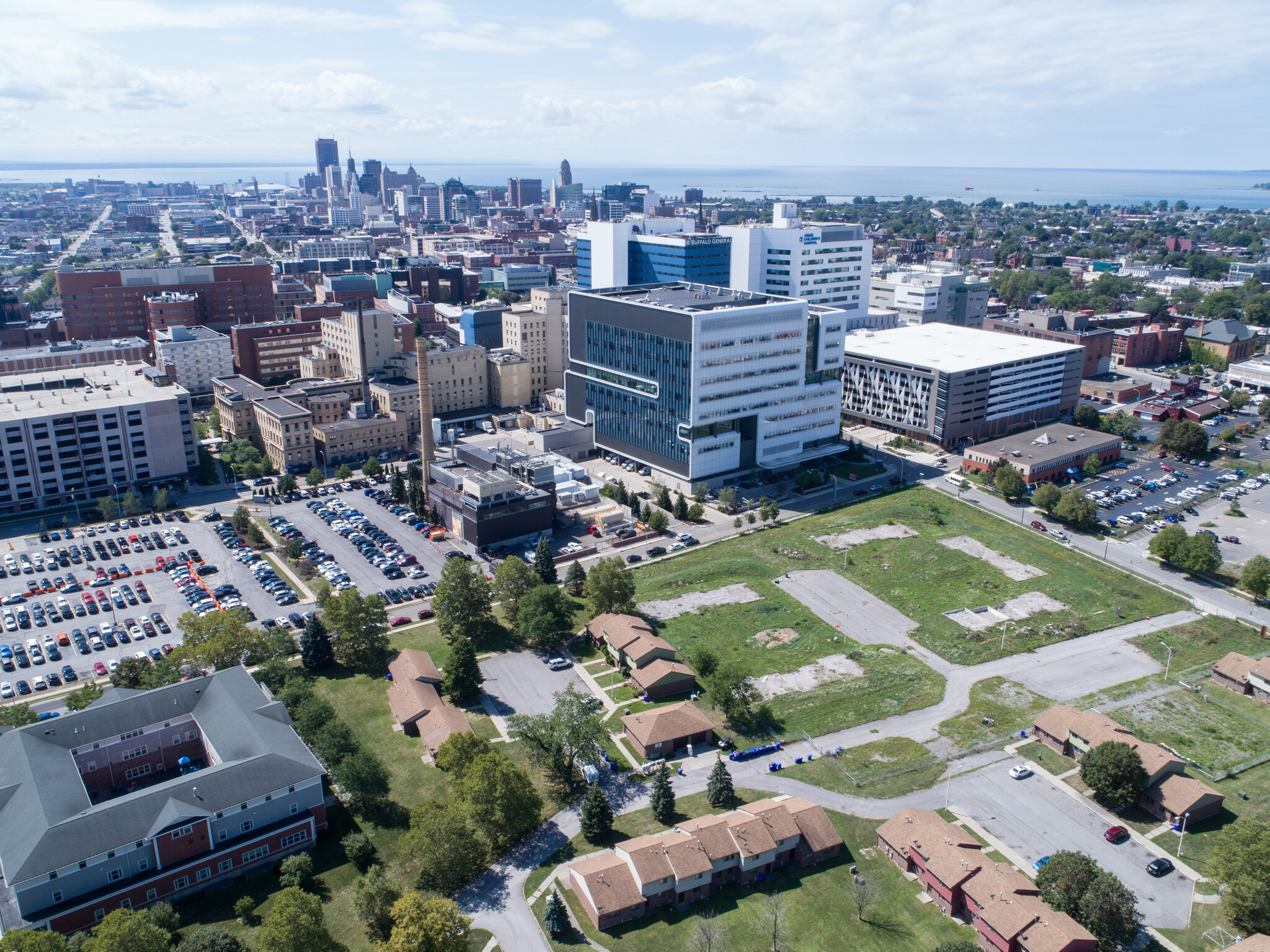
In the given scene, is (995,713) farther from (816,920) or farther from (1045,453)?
(1045,453)

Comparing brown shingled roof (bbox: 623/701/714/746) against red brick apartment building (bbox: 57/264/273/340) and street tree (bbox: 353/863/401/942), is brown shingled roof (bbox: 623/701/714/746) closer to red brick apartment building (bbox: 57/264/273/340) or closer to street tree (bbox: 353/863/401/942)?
street tree (bbox: 353/863/401/942)

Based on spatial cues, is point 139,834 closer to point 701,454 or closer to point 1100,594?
point 701,454

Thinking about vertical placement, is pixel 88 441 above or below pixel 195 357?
below

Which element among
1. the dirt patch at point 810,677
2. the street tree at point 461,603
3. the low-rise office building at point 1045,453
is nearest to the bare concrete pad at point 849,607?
the dirt patch at point 810,677

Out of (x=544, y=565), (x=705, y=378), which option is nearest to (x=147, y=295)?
(x=705, y=378)

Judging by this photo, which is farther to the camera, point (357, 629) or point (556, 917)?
point (357, 629)

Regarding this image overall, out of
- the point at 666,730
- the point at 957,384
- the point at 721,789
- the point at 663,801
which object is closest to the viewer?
the point at 663,801
